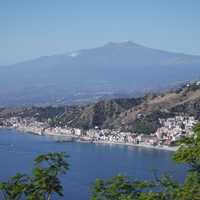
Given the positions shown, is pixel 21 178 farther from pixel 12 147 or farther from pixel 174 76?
pixel 174 76

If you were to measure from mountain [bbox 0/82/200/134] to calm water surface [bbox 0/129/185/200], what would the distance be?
4.43 m

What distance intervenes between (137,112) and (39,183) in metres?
45.2

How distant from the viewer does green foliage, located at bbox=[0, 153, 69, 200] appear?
7.30 meters

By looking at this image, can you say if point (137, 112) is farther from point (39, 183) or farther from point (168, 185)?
point (168, 185)

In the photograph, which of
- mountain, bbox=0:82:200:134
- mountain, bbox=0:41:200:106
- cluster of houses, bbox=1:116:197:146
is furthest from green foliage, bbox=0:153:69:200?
mountain, bbox=0:41:200:106

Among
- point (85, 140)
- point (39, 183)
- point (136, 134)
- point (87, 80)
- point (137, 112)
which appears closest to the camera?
point (39, 183)

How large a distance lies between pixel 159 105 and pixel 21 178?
1805 inches

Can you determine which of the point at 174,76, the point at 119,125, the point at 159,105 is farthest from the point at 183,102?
the point at 174,76

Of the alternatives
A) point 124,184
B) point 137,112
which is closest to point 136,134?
point 137,112

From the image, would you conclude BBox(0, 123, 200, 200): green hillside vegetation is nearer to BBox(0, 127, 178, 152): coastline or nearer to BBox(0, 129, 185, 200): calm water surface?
BBox(0, 129, 185, 200): calm water surface

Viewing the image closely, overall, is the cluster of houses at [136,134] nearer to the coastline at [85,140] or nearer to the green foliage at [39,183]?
the coastline at [85,140]

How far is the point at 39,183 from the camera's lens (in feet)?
24.0

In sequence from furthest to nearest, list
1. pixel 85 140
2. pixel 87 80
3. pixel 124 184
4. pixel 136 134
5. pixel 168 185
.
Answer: pixel 87 80
pixel 85 140
pixel 136 134
pixel 124 184
pixel 168 185

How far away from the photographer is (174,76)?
14525 cm
